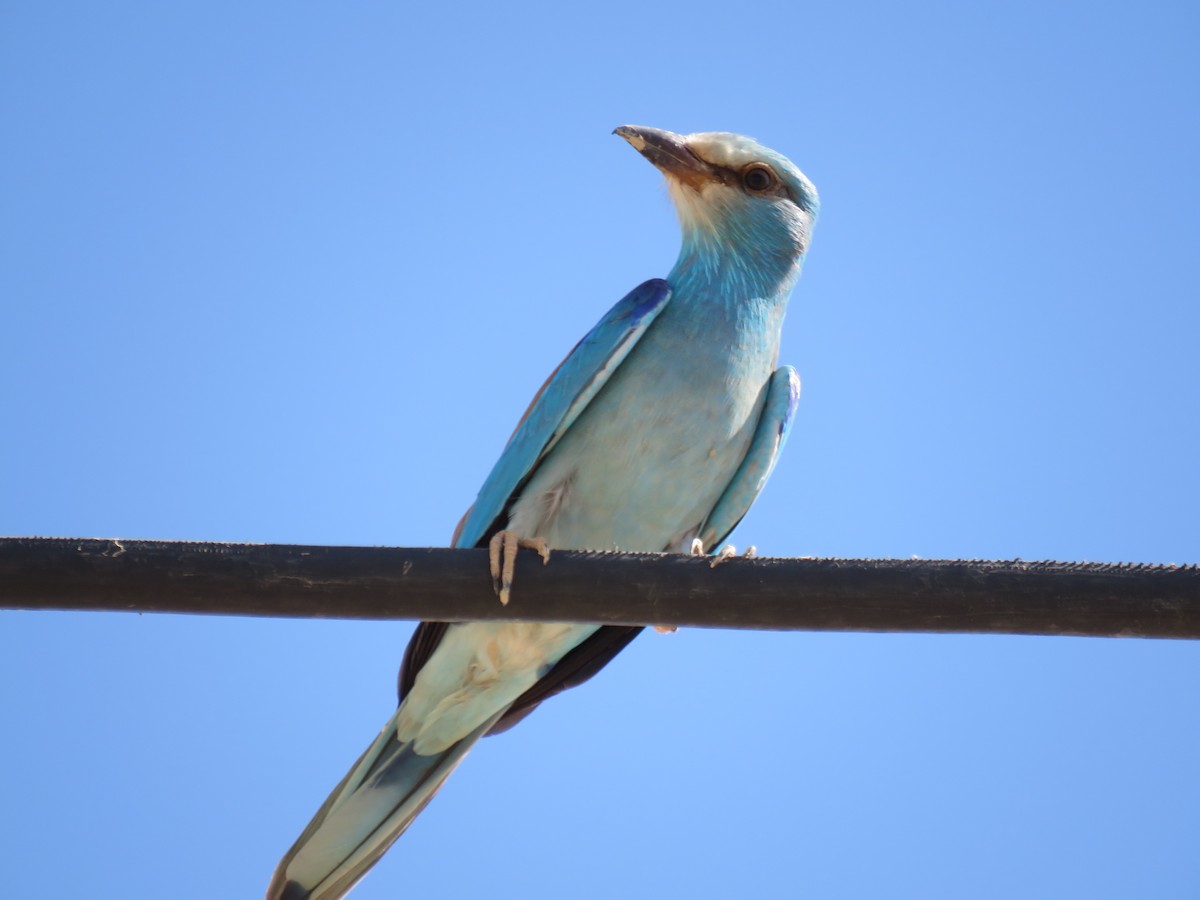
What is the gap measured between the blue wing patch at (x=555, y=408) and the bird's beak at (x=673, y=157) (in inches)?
35.1

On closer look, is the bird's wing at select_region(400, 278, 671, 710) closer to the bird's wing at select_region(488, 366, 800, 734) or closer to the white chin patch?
the bird's wing at select_region(488, 366, 800, 734)

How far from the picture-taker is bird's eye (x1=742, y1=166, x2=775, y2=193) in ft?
18.0

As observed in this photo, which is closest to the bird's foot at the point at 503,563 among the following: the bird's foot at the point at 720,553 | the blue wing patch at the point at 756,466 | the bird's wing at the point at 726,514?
the bird's foot at the point at 720,553

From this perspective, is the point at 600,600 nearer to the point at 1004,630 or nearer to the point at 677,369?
the point at 1004,630

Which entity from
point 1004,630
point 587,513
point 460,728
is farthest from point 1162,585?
point 460,728

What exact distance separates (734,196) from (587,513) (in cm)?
161

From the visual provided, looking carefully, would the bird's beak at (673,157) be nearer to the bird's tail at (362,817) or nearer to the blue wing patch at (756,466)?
the blue wing patch at (756,466)

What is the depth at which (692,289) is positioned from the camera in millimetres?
5121

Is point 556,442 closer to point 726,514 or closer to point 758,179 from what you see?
point 726,514

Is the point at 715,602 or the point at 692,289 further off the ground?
the point at 692,289

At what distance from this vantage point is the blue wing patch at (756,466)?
196 inches

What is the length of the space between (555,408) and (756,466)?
2.79ft

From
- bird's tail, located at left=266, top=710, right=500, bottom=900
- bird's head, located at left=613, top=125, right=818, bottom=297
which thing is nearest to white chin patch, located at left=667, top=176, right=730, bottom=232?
bird's head, located at left=613, top=125, right=818, bottom=297

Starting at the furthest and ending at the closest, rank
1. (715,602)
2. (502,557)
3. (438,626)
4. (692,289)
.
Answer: (692,289)
(438,626)
(502,557)
(715,602)
